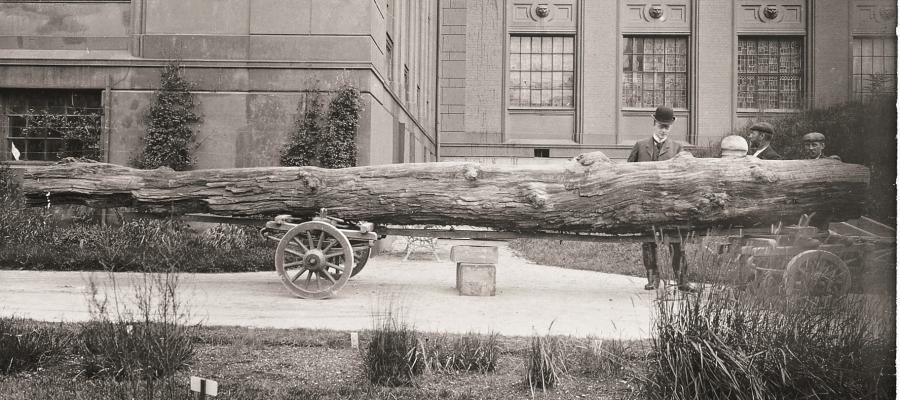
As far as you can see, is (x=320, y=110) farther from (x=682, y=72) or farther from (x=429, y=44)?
(x=682, y=72)

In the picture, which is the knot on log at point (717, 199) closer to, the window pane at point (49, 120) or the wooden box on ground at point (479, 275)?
the wooden box on ground at point (479, 275)

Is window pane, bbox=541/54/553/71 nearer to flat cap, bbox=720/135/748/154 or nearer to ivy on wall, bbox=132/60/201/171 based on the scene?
ivy on wall, bbox=132/60/201/171

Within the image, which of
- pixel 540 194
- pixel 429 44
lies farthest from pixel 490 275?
pixel 429 44

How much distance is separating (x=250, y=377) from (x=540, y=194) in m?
4.10

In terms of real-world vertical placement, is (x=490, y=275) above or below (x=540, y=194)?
below

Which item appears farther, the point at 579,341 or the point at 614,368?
the point at 579,341

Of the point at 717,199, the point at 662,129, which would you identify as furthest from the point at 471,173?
the point at 717,199

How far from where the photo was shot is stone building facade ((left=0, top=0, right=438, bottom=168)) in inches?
496

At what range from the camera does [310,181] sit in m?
7.48

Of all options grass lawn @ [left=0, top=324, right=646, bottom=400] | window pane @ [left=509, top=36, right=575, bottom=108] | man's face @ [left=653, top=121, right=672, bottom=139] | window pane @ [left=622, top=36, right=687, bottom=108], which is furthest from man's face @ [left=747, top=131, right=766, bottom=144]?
window pane @ [left=622, top=36, right=687, bottom=108]

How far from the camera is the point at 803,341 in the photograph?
9.76ft

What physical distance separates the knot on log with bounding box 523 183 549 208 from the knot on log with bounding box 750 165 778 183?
2.06 meters

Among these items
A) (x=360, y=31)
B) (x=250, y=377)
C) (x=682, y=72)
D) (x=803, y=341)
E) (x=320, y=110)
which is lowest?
(x=250, y=377)

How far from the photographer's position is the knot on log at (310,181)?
24.6 ft
